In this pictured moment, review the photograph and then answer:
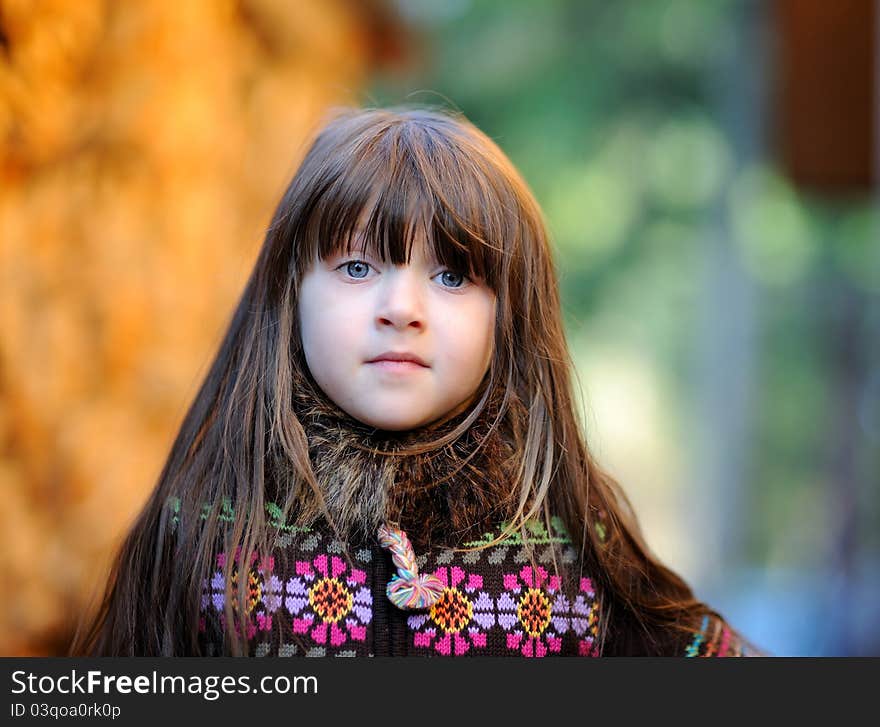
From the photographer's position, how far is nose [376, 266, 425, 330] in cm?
131

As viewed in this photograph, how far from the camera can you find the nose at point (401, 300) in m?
1.31

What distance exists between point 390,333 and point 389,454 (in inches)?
7.0

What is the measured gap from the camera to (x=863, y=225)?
451 cm

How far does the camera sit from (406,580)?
1.34m

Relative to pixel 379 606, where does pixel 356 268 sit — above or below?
above

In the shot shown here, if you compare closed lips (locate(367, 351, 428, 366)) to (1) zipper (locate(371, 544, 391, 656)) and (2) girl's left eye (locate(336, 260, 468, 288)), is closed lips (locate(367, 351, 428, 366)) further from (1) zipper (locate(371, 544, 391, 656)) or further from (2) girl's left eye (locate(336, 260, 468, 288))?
(1) zipper (locate(371, 544, 391, 656))

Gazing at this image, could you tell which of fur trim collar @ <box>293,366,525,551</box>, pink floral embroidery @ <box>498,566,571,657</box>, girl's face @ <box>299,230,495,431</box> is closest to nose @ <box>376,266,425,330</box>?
girl's face @ <box>299,230,495,431</box>

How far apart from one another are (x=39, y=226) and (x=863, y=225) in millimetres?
3695

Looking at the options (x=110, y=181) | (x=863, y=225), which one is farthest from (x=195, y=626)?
(x=863, y=225)

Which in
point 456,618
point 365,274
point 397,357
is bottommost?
point 456,618

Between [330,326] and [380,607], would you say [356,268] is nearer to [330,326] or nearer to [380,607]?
[330,326]

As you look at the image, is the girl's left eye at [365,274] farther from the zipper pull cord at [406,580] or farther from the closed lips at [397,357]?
the zipper pull cord at [406,580]

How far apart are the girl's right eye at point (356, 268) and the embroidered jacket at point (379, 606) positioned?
350 mm

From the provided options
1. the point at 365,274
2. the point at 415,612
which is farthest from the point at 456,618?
the point at 365,274
